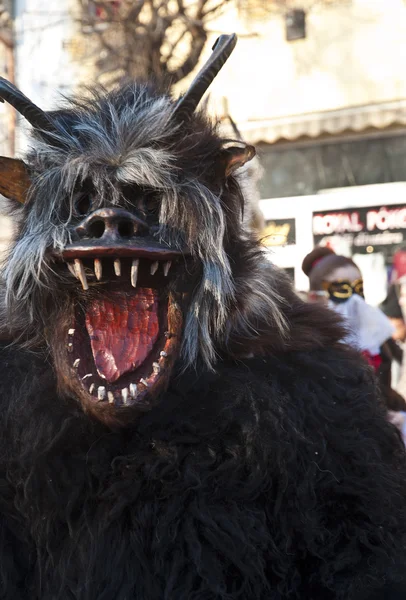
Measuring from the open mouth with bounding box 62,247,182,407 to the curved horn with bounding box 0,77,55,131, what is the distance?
1.14ft

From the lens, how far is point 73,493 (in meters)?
1.84

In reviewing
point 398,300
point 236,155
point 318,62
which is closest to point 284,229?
point 318,62

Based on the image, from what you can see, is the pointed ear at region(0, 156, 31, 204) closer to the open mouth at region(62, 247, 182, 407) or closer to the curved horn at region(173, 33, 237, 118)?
the open mouth at region(62, 247, 182, 407)

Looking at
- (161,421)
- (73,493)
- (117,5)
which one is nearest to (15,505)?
(73,493)

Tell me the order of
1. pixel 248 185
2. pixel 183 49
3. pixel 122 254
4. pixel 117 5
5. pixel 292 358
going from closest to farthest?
pixel 122 254, pixel 292 358, pixel 248 185, pixel 117 5, pixel 183 49

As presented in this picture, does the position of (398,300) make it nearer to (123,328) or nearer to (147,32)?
(147,32)

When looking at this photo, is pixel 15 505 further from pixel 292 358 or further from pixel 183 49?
pixel 183 49

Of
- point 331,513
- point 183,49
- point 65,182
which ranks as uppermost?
point 183,49

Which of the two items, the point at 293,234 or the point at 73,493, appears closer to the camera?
the point at 73,493

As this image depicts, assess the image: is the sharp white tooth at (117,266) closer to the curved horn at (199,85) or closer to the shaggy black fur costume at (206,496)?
the shaggy black fur costume at (206,496)

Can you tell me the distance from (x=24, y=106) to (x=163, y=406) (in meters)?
0.72

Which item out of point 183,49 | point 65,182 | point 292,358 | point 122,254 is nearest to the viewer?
point 122,254

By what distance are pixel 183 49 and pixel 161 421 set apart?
7.33 metres

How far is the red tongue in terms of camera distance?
6.01 feet
